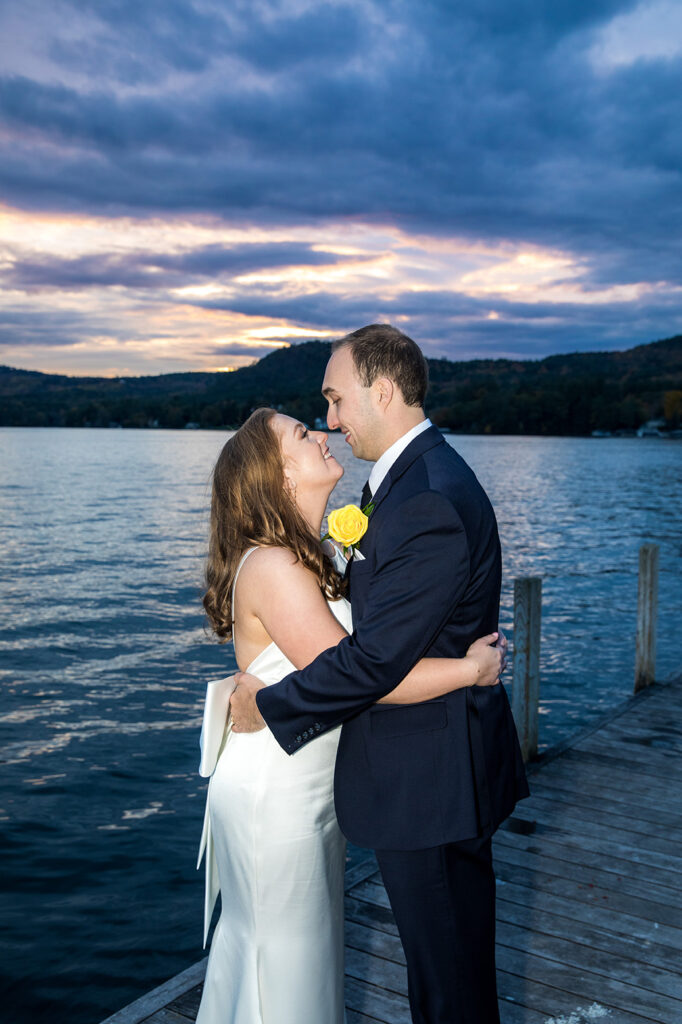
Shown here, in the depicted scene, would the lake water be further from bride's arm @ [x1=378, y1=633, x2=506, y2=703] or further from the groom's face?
bride's arm @ [x1=378, y1=633, x2=506, y2=703]

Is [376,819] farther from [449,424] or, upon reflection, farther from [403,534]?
[449,424]

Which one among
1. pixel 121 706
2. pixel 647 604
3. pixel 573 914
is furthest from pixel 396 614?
pixel 121 706

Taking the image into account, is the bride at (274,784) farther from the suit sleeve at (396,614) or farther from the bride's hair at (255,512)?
the suit sleeve at (396,614)

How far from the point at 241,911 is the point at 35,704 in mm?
11140

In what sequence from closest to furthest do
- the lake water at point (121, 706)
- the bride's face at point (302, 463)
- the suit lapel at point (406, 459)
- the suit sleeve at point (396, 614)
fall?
the suit sleeve at point (396, 614)
the suit lapel at point (406, 459)
the bride's face at point (302, 463)
the lake water at point (121, 706)

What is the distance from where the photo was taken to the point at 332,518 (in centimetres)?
243

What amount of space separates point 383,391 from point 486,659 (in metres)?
0.90

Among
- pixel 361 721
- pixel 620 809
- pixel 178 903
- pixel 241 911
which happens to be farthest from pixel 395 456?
pixel 178 903

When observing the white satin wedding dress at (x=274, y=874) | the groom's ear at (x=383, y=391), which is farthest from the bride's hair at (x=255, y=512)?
the groom's ear at (x=383, y=391)

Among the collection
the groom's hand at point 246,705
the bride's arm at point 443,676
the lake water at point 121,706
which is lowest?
the lake water at point 121,706

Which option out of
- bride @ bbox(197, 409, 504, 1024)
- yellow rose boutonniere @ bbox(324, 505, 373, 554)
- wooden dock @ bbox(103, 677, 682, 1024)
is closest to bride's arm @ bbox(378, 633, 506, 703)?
bride @ bbox(197, 409, 504, 1024)

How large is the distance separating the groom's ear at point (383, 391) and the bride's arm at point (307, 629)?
1.85 feet

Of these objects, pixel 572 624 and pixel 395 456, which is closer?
pixel 395 456

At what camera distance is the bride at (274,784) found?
2.61m
